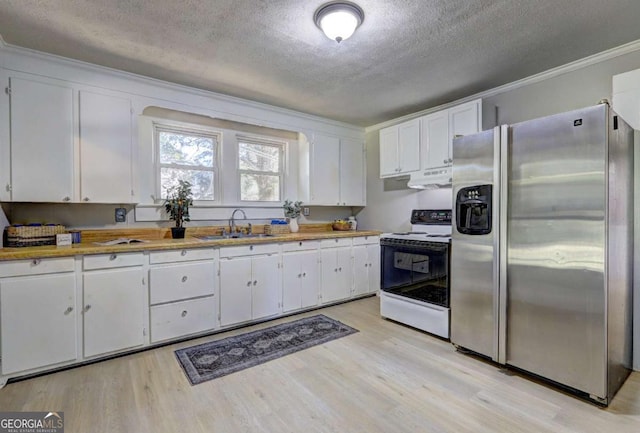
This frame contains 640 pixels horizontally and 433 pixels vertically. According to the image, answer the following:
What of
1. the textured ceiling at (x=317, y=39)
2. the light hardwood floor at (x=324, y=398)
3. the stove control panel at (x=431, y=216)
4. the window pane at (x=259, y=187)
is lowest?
the light hardwood floor at (x=324, y=398)

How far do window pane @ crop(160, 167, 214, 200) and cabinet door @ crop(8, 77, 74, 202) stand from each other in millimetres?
884

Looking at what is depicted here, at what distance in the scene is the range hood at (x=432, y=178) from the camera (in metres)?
3.43

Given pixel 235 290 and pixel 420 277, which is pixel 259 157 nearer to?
pixel 235 290

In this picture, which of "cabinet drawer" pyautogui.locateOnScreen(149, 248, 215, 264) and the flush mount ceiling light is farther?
"cabinet drawer" pyautogui.locateOnScreen(149, 248, 215, 264)

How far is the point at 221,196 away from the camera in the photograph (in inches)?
148

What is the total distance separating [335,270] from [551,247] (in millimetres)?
2361

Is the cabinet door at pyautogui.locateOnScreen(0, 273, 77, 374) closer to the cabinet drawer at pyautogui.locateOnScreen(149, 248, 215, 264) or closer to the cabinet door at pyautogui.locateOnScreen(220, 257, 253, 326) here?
the cabinet drawer at pyautogui.locateOnScreen(149, 248, 215, 264)

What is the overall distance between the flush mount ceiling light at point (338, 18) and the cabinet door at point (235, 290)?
2208mm

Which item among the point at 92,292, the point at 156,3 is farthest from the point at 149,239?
the point at 156,3

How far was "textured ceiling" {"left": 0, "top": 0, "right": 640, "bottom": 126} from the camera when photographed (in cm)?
199

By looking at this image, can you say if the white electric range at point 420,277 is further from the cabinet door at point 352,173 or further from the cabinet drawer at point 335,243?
the cabinet door at point 352,173

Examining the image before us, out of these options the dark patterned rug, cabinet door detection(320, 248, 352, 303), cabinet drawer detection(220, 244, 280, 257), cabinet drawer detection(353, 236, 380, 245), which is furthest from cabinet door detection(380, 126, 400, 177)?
the dark patterned rug

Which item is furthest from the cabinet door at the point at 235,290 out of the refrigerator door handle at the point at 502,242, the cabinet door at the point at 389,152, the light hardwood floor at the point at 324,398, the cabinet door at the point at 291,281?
the refrigerator door handle at the point at 502,242

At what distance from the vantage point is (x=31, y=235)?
8.21 feet
